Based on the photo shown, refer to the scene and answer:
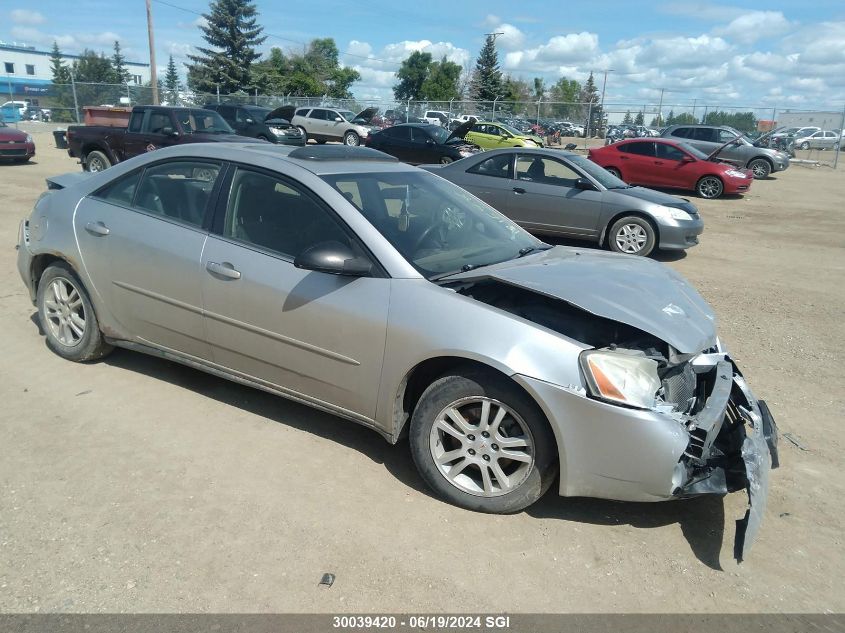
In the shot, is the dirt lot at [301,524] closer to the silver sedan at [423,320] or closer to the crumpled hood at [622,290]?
the silver sedan at [423,320]

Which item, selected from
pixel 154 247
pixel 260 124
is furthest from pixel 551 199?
pixel 260 124

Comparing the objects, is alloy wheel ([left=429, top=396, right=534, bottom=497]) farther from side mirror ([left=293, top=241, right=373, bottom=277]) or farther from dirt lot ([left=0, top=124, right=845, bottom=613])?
side mirror ([left=293, top=241, right=373, bottom=277])

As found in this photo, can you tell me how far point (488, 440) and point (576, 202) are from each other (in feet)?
24.1

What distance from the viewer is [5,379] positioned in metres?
4.57

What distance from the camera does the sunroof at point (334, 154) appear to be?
4.08 meters

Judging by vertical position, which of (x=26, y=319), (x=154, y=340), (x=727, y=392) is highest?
(x=727, y=392)

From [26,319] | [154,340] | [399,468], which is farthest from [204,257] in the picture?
[26,319]

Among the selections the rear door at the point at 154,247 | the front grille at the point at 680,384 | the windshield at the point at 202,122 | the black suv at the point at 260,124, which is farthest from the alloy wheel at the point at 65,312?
the black suv at the point at 260,124

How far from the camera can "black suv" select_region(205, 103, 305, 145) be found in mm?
21391

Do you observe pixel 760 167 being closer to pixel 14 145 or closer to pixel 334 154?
pixel 334 154

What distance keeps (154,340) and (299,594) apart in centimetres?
227

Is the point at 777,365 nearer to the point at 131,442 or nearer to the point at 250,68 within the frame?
the point at 131,442

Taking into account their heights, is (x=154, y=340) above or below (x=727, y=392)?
below

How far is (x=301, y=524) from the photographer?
3117 mm
